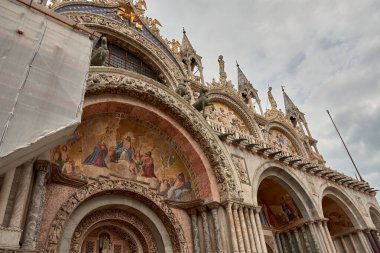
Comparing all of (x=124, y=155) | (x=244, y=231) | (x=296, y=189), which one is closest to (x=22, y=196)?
(x=124, y=155)

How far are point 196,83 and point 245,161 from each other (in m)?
5.07

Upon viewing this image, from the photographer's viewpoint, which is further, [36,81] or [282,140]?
[282,140]

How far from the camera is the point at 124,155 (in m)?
9.27

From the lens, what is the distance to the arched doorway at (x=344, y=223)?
15074 mm

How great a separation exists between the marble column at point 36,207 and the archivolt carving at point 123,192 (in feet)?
2.55

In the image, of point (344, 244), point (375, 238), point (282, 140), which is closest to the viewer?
point (375, 238)

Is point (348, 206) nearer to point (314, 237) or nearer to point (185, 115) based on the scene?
point (314, 237)

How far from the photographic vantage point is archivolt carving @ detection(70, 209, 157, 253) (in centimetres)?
761

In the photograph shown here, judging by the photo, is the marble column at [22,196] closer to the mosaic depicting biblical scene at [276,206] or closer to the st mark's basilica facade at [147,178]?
the st mark's basilica facade at [147,178]

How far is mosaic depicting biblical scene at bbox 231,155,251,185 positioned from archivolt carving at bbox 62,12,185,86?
4604mm

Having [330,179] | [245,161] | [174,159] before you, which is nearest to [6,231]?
[174,159]

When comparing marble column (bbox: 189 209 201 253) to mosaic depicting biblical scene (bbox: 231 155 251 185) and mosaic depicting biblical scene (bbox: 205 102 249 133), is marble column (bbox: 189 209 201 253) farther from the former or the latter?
mosaic depicting biblical scene (bbox: 205 102 249 133)

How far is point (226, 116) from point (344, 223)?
8.42 meters

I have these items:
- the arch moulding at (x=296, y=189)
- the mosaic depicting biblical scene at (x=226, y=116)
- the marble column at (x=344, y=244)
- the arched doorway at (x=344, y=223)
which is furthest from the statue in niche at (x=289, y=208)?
the marble column at (x=344, y=244)
